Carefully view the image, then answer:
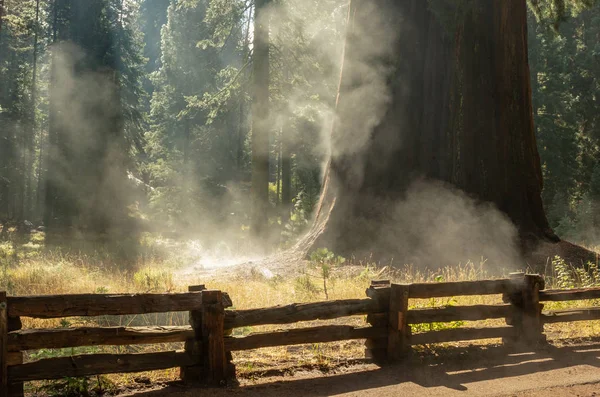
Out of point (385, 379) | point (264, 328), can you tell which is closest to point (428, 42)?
point (264, 328)

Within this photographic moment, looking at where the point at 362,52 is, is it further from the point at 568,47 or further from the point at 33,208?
the point at 33,208

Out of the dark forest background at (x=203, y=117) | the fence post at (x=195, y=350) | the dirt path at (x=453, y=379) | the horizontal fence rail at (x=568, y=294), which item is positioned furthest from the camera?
the dark forest background at (x=203, y=117)

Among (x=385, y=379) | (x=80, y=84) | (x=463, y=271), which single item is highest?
(x=80, y=84)

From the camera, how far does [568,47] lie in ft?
124

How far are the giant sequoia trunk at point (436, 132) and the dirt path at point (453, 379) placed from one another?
5.55 meters

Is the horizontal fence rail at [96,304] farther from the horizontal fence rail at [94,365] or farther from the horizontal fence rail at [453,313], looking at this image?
the horizontal fence rail at [453,313]

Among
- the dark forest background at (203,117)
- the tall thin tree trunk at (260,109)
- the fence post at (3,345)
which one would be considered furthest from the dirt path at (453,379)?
the tall thin tree trunk at (260,109)

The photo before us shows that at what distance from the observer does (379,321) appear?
7949 mm

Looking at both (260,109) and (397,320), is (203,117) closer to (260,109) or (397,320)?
(260,109)

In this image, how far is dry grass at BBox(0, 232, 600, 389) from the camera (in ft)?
26.0

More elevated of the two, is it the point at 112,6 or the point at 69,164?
the point at 112,6

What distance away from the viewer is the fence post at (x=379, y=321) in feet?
26.0

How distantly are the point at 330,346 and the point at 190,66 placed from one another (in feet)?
127

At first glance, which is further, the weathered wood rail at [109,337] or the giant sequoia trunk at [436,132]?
the giant sequoia trunk at [436,132]
